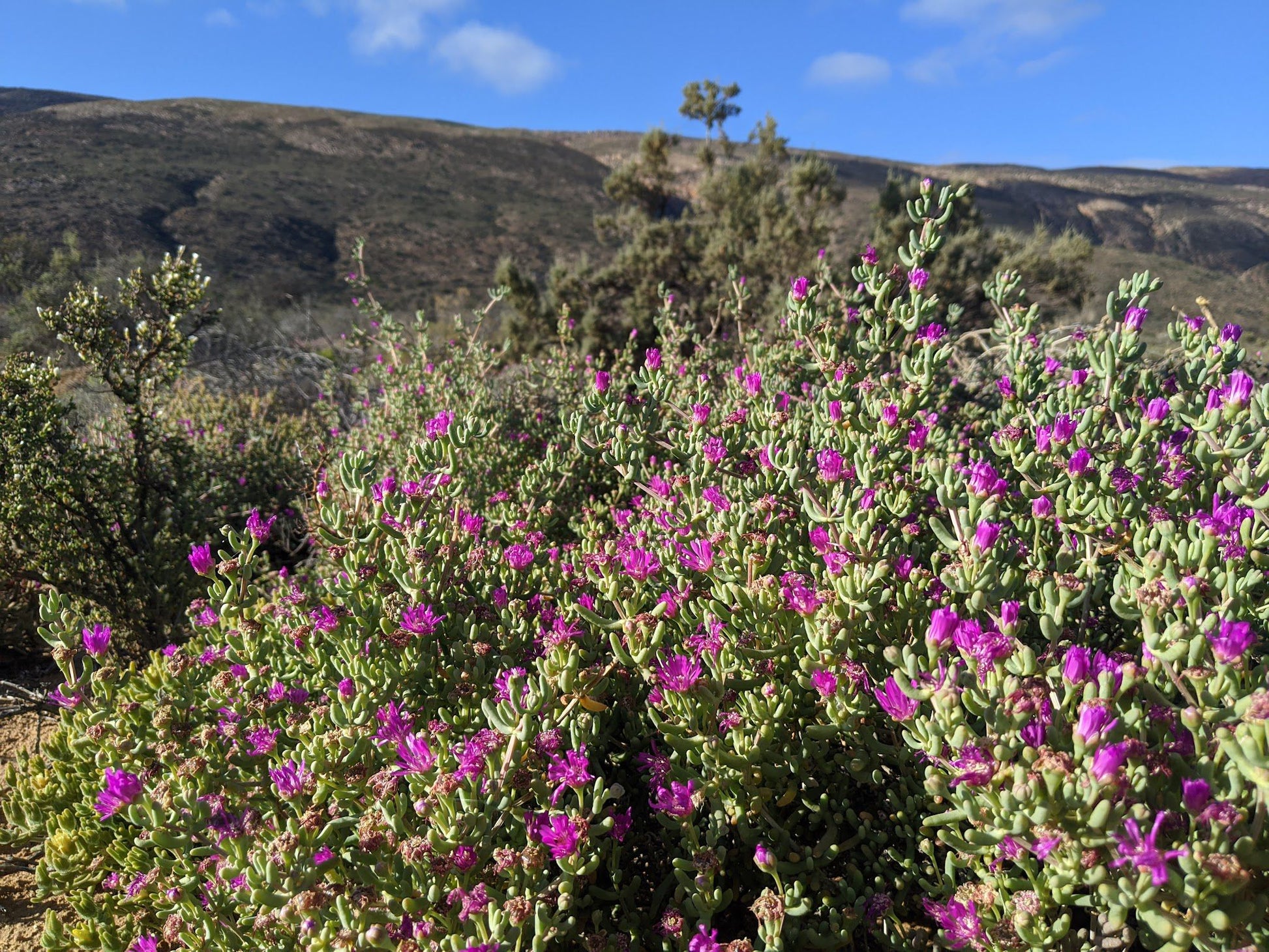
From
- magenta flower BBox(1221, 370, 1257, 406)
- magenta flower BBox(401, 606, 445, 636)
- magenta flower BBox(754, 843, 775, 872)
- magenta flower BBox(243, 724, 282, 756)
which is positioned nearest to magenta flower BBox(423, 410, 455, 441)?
magenta flower BBox(401, 606, 445, 636)

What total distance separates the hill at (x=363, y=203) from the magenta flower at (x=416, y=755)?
41.5 ft

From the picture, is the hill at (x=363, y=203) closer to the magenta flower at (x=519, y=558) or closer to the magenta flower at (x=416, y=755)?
the magenta flower at (x=519, y=558)

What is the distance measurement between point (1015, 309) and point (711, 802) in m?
2.31

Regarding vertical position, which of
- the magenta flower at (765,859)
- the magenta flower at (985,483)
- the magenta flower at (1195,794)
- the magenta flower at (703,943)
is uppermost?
the magenta flower at (985,483)

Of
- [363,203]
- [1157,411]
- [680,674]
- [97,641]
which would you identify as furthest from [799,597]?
[363,203]

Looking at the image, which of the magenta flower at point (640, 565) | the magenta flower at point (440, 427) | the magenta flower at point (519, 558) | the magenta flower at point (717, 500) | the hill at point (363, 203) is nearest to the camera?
the magenta flower at point (640, 565)

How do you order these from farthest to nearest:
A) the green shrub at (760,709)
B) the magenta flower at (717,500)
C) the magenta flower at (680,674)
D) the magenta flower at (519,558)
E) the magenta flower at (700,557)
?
the magenta flower at (519,558) < the magenta flower at (717,500) < the magenta flower at (700,557) < the magenta flower at (680,674) < the green shrub at (760,709)

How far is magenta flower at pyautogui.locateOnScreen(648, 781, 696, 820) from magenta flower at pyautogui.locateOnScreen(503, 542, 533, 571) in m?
0.85

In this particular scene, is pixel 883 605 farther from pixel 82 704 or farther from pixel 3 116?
pixel 3 116

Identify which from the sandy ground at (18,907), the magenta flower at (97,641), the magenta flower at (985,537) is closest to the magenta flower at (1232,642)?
the magenta flower at (985,537)

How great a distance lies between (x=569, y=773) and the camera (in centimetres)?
Answer: 144

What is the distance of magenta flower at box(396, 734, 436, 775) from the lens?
1438 millimetres

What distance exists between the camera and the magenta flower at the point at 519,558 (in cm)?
214

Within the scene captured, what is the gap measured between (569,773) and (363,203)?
3251 centimetres
